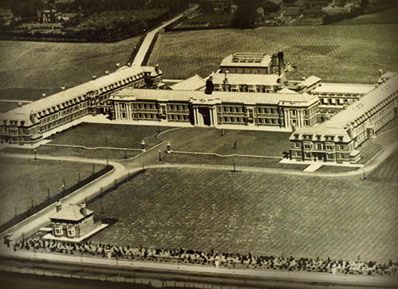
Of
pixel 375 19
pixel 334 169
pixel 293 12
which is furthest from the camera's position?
pixel 293 12

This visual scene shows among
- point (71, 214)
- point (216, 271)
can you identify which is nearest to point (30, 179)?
point (71, 214)

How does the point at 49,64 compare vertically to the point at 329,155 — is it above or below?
above

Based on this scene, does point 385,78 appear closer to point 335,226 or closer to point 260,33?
point 260,33

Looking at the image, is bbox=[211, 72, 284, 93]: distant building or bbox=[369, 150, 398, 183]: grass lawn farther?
bbox=[211, 72, 284, 93]: distant building

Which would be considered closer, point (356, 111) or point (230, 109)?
point (356, 111)

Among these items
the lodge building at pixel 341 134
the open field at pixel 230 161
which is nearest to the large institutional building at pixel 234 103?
the lodge building at pixel 341 134

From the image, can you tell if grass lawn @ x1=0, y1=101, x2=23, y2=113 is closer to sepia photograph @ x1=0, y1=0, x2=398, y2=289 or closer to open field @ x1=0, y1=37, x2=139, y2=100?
sepia photograph @ x1=0, y1=0, x2=398, y2=289

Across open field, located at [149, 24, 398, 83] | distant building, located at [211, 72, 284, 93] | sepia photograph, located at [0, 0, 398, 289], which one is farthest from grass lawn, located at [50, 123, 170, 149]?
open field, located at [149, 24, 398, 83]

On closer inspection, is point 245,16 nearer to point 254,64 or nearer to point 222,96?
point 254,64
